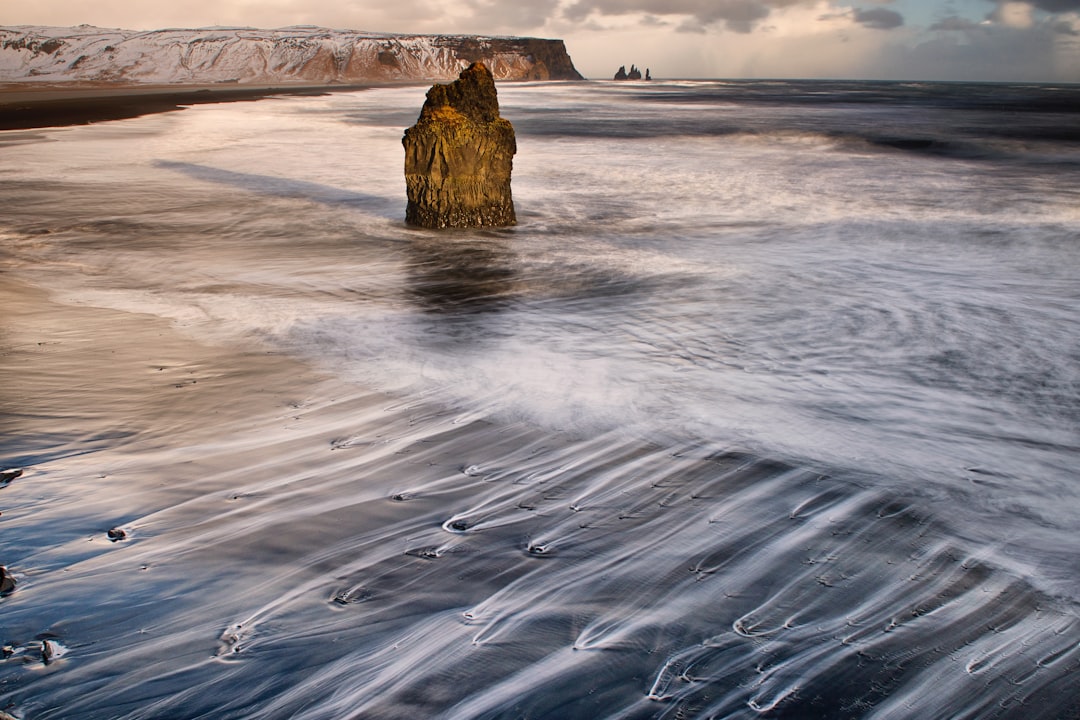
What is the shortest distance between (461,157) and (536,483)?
5000mm

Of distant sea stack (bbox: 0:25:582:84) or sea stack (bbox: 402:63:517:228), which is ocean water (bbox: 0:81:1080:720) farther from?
distant sea stack (bbox: 0:25:582:84)

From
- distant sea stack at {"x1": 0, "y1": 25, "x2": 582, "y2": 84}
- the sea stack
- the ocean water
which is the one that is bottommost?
the ocean water

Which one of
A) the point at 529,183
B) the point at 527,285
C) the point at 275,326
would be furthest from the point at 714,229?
the point at 275,326

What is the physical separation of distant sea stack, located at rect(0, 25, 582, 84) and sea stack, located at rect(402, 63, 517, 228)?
126575 mm

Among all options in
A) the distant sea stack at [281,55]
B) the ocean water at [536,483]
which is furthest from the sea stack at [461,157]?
the distant sea stack at [281,55]

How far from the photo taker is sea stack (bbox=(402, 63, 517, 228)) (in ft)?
22.6

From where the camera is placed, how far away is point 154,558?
6.70 feet

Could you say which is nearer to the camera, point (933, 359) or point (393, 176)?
point (933, 359)

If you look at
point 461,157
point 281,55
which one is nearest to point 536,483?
point 461,157

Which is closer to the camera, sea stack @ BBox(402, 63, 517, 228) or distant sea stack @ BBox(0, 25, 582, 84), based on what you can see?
sea stack @ BBox(402, 63, 517, 228)

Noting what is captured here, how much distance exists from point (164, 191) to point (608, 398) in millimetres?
7938

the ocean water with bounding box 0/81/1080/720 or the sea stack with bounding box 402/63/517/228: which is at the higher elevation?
the sea stack with bounding box 402/63/517/228

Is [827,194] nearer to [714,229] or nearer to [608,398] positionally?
[714,229]

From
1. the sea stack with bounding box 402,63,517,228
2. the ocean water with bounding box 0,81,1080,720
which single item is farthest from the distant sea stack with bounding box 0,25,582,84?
the ocean water with bounding box 0,81,1080,720
